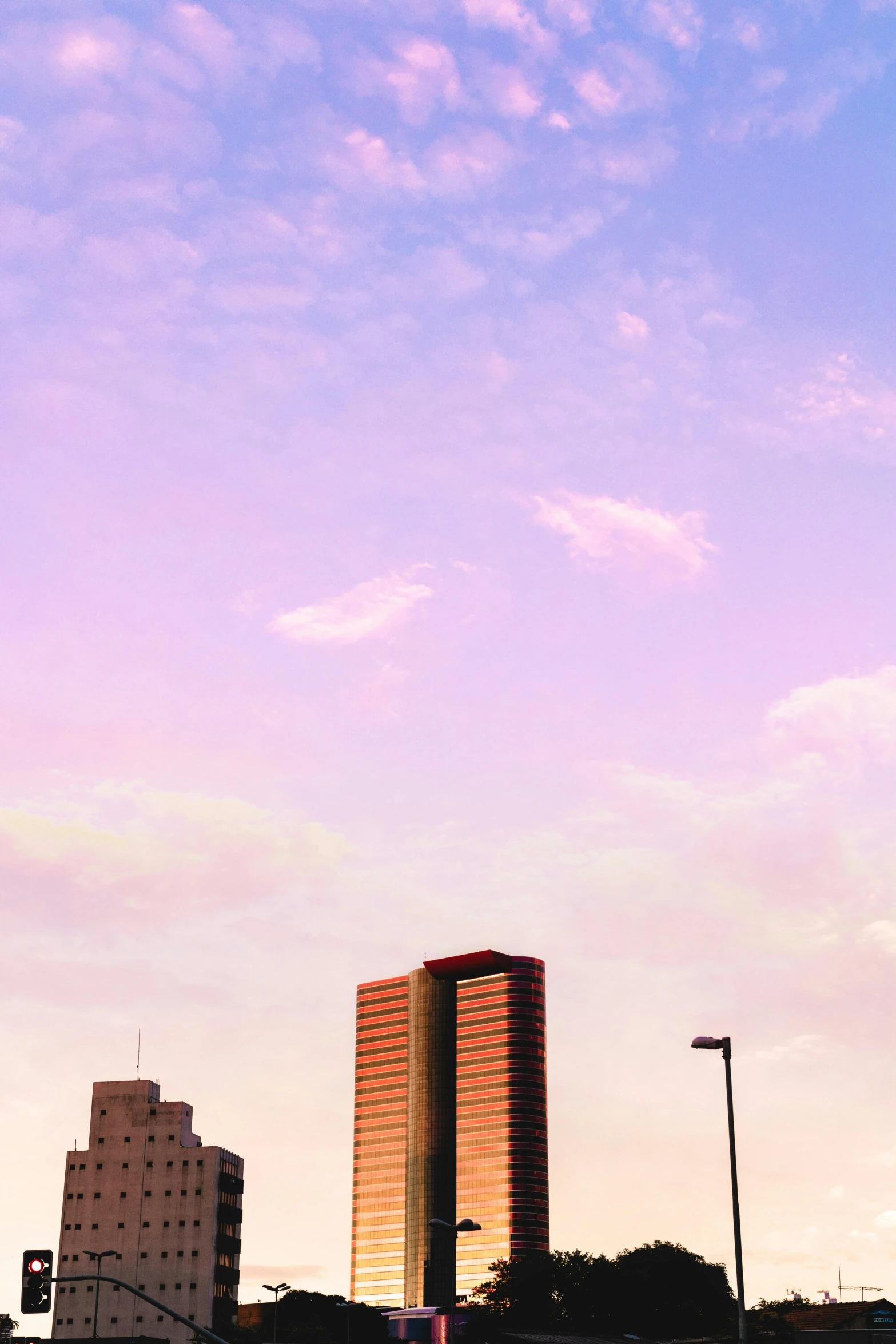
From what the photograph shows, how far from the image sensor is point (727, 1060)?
41.0 metres

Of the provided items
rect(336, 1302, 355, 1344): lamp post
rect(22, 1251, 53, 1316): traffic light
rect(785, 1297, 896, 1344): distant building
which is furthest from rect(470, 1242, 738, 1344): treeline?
rect(22, 1251, 53, 1316): traffic light

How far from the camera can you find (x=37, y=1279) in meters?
36.7

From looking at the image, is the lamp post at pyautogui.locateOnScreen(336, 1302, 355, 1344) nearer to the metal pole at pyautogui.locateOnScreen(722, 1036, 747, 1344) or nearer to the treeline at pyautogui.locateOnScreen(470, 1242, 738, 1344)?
the treeline at pyautogui.locateOnScreen(470, 1242, 738, 1344)

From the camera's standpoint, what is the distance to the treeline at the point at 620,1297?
164750mm

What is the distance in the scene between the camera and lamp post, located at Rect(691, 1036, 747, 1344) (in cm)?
3881

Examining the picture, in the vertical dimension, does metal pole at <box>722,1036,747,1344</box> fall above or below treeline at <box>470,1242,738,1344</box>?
above

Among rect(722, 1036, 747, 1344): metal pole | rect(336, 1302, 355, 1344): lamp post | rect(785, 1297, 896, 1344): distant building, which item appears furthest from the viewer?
rect(785, 1297, 896, 1344): distant building

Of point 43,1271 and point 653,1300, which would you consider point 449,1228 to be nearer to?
point 43,1271

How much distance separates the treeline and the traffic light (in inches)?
5250

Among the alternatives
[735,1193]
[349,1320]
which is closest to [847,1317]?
[349,1320]

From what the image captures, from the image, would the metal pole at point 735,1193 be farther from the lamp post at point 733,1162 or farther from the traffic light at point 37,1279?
the traffic light at point 37,1279

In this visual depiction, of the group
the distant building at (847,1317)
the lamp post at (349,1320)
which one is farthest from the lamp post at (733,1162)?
the distant building at (847,1317)

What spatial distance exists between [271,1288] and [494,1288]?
3679 inches

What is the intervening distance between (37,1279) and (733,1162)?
1967cm
